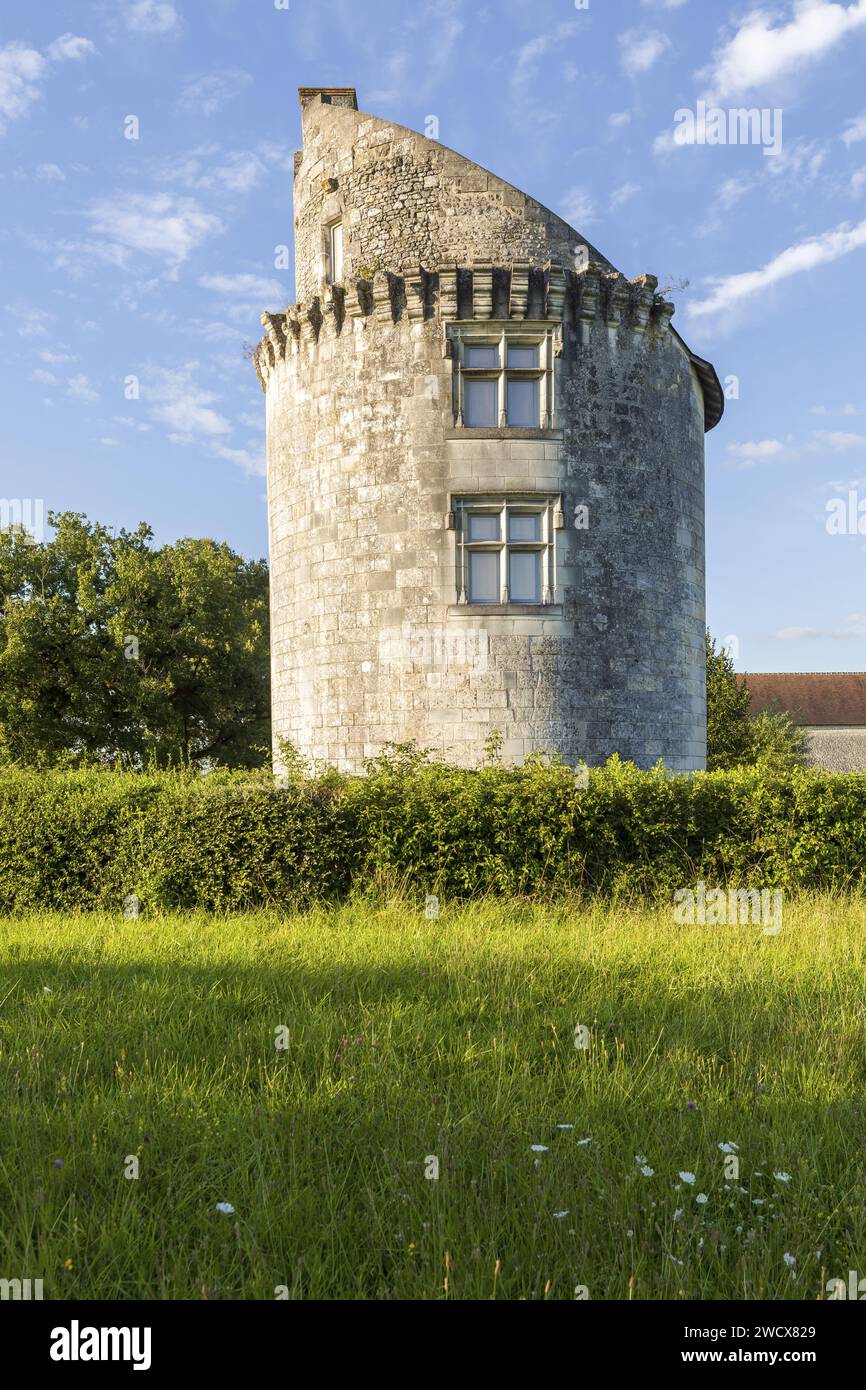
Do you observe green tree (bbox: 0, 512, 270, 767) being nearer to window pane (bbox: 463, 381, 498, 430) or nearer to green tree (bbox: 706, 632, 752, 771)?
window pane (bbox: 463, 381, 498, 430)

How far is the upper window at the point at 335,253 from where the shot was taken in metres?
14.8

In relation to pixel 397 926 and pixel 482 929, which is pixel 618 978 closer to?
pixel 482 929

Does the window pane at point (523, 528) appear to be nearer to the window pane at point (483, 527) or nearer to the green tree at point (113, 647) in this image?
the window pane at point (483, 527)

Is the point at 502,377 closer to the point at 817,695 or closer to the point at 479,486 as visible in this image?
the point at 479,486

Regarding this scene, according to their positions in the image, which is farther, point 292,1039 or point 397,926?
point 397,926

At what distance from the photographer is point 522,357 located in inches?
532

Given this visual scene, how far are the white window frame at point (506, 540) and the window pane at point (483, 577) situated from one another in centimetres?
3

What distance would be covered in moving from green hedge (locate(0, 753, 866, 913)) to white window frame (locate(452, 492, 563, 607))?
415cm

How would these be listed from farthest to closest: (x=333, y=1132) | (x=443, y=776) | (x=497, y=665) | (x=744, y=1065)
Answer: (x=497, y=665) → (x=443, y=776) → (x=744, y=1065) → (x=333, y=1132)

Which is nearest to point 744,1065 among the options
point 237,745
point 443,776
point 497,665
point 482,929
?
point 482,929

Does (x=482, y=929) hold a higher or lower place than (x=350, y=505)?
lower

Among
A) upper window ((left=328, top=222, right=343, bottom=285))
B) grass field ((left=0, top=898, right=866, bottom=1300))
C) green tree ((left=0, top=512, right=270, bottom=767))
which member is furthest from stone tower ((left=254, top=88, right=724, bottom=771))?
green tree ((left=0, top=512, right=270, bottom=767))

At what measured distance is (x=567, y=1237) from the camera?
3.01 metres

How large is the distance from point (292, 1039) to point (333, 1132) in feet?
3.72
